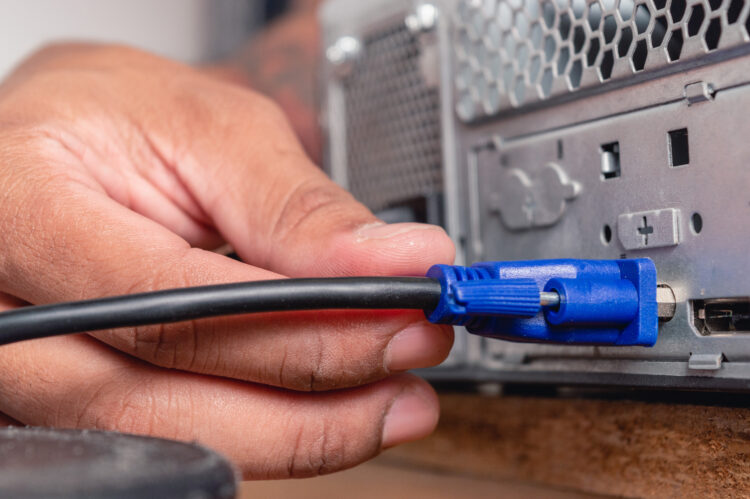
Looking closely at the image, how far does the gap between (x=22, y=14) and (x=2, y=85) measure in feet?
2.58

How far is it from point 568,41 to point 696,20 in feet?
0.22

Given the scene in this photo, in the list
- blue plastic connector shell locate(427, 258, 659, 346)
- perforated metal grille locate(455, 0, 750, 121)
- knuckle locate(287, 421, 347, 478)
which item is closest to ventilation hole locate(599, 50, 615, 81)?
perforated metal grille locate(455, 0, 750, 121)

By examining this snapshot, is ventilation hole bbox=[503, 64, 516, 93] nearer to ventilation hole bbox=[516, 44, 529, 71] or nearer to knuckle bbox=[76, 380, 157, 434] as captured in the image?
ventilation hole bbox=[516, 44, 529, 71]

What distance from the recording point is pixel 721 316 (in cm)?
32

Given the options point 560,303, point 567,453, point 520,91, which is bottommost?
point 567,453

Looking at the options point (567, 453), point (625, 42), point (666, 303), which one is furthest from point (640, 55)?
point (567, 453)

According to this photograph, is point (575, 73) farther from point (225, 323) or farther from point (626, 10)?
point (225, 323)

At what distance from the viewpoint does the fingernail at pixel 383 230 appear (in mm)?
339

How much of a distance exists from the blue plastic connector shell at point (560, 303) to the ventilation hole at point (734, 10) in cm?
12

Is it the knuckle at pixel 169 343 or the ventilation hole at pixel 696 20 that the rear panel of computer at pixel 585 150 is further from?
the knuckle at pixel 169 343

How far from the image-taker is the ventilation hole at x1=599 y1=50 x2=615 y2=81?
1.21 ft

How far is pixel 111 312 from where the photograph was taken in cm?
27

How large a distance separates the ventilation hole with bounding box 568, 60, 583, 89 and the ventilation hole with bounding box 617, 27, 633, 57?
24 millimetres

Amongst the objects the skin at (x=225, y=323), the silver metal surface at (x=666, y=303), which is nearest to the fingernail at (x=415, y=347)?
the skin at (x=225, y=323)
